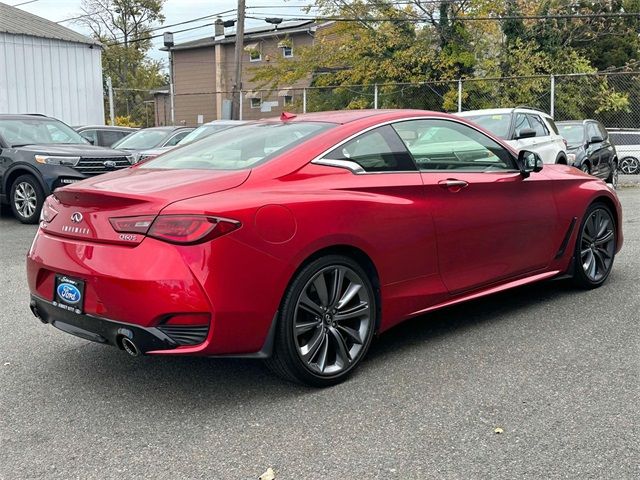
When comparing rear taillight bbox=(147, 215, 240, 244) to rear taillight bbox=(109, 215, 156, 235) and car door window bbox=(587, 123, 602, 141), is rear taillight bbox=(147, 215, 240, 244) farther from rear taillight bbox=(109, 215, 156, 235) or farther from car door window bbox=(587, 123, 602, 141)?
car door window bbox=(587, 123, 602, 141)

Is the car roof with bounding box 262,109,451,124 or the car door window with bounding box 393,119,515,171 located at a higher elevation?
the car roof with bounding box 262,109,451,124

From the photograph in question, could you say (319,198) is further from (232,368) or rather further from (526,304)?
(526,304)

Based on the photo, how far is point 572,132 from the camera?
1422 cm

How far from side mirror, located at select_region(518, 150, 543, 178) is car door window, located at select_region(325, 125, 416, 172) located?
45.0 inches

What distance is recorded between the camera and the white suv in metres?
10.8

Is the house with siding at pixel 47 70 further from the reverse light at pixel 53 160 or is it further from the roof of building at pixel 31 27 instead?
the reverse light at pixel 53 160

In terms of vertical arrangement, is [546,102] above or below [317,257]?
above

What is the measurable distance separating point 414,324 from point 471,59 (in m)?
23.9

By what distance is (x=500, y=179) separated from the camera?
484cm

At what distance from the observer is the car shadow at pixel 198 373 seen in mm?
3716

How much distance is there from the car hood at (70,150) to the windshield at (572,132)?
8806 millimetres

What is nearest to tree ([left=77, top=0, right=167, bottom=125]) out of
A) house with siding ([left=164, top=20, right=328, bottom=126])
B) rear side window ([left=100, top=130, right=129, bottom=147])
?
house with siding ([left=164, top=20, right=328, bottom=126])

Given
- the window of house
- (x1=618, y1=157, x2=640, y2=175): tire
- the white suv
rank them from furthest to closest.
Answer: the window of house
(x1=618, y1=157, x2=640, y2=175): tire
the white suv

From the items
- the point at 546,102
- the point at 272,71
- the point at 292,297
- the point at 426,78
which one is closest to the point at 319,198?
the point at 292,297
